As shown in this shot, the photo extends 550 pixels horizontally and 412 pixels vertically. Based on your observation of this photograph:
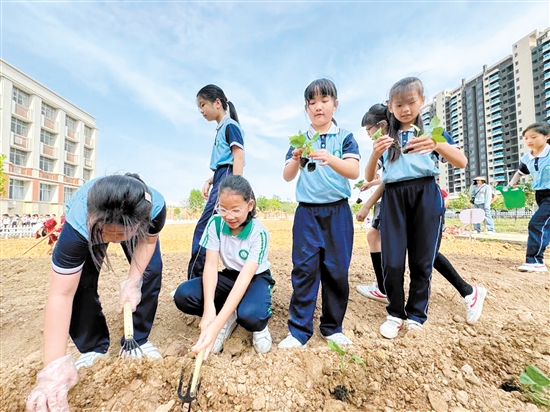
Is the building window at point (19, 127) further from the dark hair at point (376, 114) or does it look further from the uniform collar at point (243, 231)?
the dark hair at point (376, 114)

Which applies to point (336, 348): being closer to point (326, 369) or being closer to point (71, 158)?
point (326, 369)

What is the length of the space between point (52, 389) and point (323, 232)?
157 cm

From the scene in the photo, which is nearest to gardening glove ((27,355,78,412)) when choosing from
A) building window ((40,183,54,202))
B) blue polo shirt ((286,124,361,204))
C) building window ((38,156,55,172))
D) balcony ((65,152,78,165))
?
blue polo shirt ((286,124,361,204))

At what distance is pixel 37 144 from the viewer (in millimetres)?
28938

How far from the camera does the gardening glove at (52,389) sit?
51.1 inches

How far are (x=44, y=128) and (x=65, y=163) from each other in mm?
4535

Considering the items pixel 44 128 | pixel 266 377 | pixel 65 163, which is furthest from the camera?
pixel 65 163

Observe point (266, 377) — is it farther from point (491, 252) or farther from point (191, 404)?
point (491, 252)

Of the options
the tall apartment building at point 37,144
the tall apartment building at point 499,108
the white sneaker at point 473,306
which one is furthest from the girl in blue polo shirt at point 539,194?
the tall apartment building at point 499,108

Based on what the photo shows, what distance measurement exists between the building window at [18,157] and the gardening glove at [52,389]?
33632mm

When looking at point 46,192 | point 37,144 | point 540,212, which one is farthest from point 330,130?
point 46,192

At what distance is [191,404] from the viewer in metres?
1.33

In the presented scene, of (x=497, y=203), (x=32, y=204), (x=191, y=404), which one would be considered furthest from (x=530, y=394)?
(x=32, y=204)

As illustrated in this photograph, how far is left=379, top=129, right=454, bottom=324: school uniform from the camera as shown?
1950 millimetres
